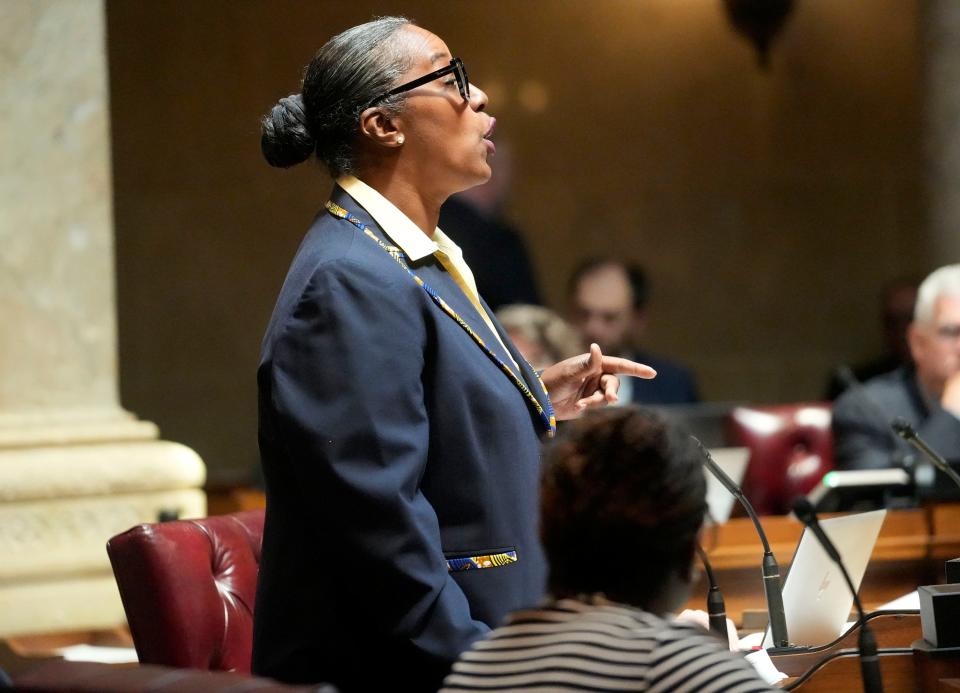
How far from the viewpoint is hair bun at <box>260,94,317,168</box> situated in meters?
2.06

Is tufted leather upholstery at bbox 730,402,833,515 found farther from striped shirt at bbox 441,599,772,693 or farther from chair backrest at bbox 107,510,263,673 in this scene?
striped shirt at bbox 441,599,772,693

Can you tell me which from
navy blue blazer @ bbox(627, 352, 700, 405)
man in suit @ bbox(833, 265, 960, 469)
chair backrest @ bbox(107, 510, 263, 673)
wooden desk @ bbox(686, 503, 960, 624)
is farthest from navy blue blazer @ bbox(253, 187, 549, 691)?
navy blue blazer @ bbox(627, 352, 700, 405)

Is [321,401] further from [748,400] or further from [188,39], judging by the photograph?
[748,400]

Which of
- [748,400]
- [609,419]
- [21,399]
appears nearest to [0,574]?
[21,399]

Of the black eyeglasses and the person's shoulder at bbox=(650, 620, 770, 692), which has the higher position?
the black eyeglasses

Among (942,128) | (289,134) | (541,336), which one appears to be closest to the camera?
(289,134)

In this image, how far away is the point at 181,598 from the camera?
2.30 metres

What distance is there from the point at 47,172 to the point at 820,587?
98.6 inches

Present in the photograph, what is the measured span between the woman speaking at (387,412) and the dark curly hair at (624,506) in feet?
1.04

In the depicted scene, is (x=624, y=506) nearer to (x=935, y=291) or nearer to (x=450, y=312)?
(x=450, y=312)

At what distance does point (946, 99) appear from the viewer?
6.21 meters

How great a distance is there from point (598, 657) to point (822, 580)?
0.87m

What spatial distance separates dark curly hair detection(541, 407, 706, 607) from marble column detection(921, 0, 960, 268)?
491 centimetres

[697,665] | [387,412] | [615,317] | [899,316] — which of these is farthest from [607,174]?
[697,665]
